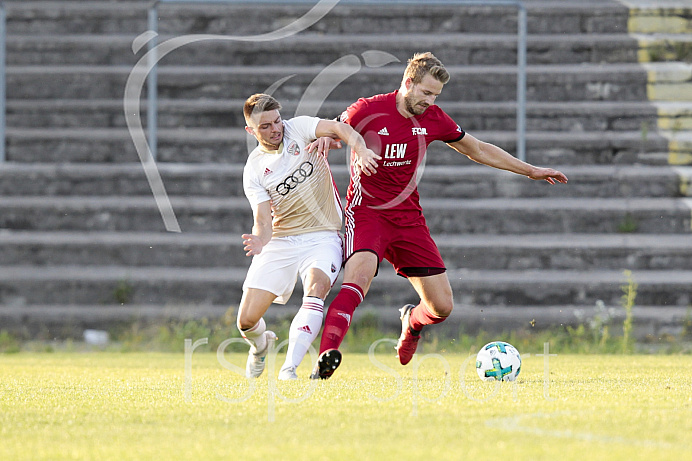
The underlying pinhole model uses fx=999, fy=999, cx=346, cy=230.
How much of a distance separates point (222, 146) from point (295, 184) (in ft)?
20.9

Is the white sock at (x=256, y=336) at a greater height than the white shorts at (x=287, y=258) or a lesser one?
lesser

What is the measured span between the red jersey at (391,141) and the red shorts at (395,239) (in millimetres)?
79

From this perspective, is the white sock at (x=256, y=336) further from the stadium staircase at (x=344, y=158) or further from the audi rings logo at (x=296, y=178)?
the stadium staircase at (x=344, y=158)

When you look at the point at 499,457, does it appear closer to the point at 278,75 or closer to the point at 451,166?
the point at 451,166

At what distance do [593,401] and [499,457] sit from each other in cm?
165

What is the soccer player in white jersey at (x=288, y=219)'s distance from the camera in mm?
6723

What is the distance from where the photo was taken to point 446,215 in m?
11.9

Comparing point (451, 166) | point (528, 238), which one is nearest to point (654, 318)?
point (528, 238)

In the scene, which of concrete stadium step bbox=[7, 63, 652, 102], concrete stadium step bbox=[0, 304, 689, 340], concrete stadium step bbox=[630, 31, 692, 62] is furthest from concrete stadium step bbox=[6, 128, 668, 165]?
concrete stadium step bbox=[0, 304, 689, 340]

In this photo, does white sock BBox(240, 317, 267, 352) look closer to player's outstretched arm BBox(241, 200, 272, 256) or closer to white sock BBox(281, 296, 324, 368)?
white sock BBox(281, 296, 324, 368)

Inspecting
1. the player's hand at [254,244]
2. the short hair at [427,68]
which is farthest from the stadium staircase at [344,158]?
the short hair at [427,68]

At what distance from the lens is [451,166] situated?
41.8ft

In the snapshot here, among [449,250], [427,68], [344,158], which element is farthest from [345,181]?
[427,68]

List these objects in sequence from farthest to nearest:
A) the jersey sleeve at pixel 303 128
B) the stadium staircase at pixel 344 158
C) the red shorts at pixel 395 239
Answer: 1. the stadium staircase at pixel 344 158
2. the jersey sleeve at pixel 303 128
3. the red shorts at pixel 395 239
